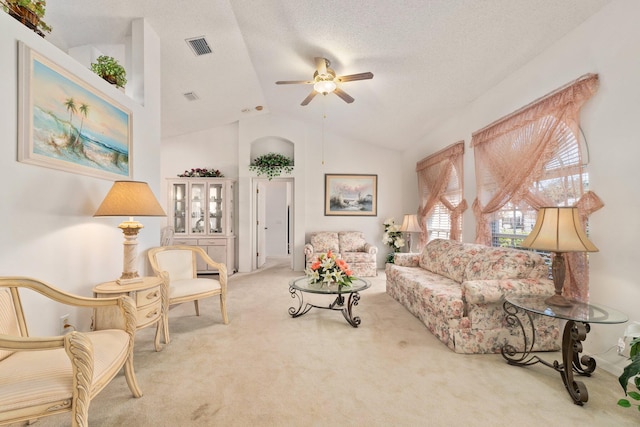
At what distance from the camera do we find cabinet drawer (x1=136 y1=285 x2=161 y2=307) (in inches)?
87.2

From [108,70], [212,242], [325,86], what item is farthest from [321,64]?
[212,242]

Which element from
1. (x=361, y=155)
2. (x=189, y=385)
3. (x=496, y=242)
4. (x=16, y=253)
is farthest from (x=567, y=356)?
(x=361, y=155)

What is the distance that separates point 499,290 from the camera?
239 centimetres

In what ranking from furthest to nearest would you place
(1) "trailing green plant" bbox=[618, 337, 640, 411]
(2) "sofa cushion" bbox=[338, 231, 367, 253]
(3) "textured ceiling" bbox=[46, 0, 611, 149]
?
(2) "sofa cushion" bbox=[338, 231, 367, 253]
(3) "textured ceiling" bbox=[46, 0, 611, 149]
(1) "trailing green plant" bbox=[618, 337, 640, 411]

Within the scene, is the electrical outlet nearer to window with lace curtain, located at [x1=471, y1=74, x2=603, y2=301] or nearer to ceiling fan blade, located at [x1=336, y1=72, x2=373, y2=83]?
ceiling fan blade, located at [x1=336, y1=72, x2=373, y2=83]

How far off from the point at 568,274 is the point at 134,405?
3.41 m

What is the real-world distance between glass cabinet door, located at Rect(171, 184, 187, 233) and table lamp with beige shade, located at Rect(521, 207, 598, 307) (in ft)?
18.6

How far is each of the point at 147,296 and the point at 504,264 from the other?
3.17 m

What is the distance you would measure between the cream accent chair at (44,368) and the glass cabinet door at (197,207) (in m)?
4.32

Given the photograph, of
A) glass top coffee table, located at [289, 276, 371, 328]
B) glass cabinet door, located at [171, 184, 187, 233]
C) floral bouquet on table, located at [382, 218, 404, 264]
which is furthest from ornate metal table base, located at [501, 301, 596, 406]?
glass cabinet door, located at [171, 184, 187, 233]

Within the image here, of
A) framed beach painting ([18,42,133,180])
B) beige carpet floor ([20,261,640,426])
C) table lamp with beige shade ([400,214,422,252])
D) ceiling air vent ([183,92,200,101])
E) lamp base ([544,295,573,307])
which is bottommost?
beige carpet floor ([20,261,640,426])

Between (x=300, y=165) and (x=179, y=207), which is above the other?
(x=300, y=165)

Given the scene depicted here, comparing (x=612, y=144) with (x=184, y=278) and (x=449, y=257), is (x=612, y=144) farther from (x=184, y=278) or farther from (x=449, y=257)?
(x=184, y=278)

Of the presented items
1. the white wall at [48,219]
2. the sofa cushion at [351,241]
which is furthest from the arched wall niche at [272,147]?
the white wall at [48,219]
